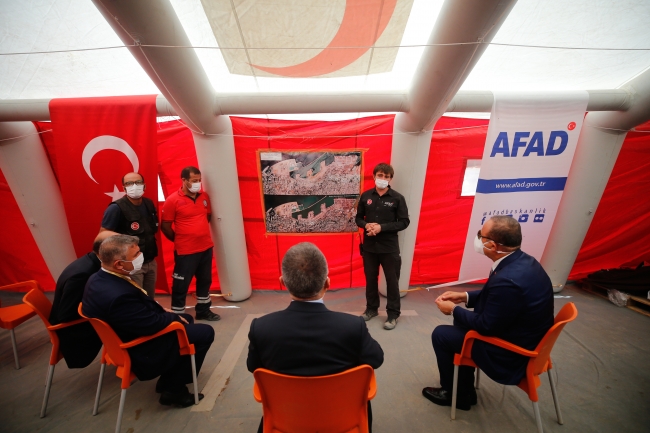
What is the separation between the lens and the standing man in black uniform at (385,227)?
2854 millimetres

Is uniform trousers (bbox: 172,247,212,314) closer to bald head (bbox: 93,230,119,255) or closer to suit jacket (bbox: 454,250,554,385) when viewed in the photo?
bald head (bbox: 93,230,119,255)

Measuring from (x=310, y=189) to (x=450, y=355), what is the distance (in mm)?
2373

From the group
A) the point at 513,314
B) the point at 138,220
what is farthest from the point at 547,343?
the point at 138,220

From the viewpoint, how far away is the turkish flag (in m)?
2.84

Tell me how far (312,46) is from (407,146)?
151 cm

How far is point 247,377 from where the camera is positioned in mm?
2316

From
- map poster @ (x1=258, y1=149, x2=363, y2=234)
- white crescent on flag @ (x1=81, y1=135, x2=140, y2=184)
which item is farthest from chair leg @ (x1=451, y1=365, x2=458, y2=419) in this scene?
white crescent on flag @ (x1=81, y1=135, x2=140, y2=184)

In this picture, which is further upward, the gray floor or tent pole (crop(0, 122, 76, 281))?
tent pole (crop(0, 122, 76, 281))

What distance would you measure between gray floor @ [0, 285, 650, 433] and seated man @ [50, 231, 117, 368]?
1.48ft

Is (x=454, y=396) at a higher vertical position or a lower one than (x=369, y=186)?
lower

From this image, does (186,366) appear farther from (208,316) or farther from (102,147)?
(102,147)

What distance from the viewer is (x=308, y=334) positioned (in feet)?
3.60

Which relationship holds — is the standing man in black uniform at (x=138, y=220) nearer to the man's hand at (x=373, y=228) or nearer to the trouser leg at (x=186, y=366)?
the trouser leg at (x=186, y=366)

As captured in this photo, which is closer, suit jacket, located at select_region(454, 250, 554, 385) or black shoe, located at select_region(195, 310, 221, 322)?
suit jacket, located at select_region(454, 250, 554, 385)
